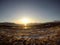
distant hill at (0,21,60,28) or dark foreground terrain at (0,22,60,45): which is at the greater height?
distant hill at (0,21,60,28)

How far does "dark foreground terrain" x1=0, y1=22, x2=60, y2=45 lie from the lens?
2295 millimetres

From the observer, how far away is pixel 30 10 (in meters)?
2.37

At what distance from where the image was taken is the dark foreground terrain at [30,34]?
90.4 inches

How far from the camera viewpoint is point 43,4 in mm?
2396

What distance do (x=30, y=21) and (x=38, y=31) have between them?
0.24 meters

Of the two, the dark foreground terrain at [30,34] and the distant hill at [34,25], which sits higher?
the distant hill at [34,25]

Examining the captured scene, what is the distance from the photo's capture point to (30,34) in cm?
231

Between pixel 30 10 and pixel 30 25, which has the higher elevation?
pixel 30 10

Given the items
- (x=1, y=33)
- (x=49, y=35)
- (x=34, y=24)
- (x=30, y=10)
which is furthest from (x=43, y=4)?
(x=1, y=33)

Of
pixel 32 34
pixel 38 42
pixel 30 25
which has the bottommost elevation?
pixel 38 42

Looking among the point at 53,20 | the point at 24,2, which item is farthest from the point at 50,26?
the point at 24,2

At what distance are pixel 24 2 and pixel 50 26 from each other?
0.67m

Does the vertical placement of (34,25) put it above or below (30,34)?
above

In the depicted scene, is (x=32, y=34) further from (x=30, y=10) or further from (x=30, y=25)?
(x=30, y=10)
